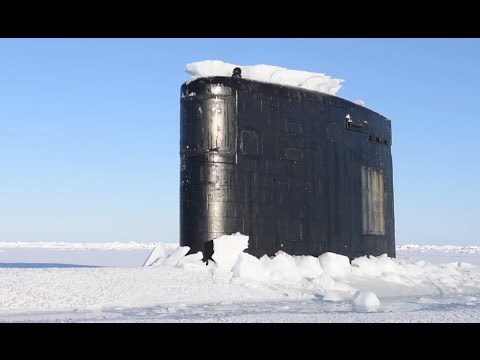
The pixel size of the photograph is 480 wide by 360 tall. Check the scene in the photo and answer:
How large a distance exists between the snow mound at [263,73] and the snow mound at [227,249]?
3.06 m

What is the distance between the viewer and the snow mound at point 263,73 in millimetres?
11344

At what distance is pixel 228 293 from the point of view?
358 inches

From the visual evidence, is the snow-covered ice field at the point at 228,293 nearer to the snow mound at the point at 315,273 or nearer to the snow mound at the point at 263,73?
the snow mound at the point at 315,273

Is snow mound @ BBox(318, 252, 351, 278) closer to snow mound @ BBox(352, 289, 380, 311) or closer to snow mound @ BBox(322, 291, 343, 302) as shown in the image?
snow mound @ BBox(322, 291, 343, 302)

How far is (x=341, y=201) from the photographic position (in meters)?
11.9

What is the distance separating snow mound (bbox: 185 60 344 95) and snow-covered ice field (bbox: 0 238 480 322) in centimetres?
331

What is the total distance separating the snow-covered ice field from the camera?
721cm

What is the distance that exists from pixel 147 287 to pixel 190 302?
705 millimetres

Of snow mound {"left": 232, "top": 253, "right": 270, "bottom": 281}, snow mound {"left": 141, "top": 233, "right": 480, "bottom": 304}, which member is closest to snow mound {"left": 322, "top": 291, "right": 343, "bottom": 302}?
snow mound {"left": 141, "top": 233, "right": 480, "bottom": 304}

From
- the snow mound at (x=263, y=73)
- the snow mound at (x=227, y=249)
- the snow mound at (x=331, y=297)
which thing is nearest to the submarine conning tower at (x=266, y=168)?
the snow mound at (x=227, y=249)

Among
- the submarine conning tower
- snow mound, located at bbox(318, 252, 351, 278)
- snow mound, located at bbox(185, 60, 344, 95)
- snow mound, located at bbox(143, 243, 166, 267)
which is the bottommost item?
snow mound, located at bbox(318, 252, 351, 278)
